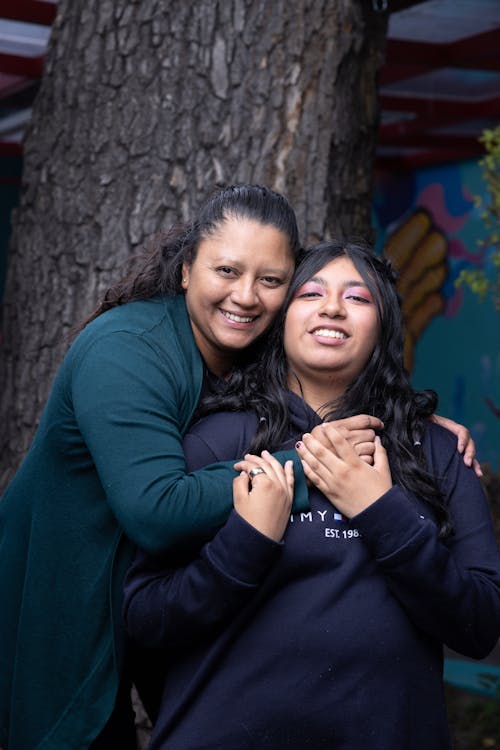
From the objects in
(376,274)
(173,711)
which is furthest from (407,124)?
(173,711)

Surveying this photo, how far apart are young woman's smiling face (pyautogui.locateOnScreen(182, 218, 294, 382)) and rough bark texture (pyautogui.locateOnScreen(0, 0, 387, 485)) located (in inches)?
39.3

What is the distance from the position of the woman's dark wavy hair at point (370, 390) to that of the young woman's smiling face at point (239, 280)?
0.14 feet

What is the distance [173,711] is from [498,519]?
13.5 feet

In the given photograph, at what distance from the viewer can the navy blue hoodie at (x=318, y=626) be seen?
6.45ft

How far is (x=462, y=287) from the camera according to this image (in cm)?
919

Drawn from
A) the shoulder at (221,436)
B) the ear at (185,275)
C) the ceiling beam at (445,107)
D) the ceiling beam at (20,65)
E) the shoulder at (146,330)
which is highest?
the ear at (185,275)

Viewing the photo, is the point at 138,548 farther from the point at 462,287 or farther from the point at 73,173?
the point at 462,287

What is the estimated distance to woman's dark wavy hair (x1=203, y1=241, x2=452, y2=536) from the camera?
2.19 m

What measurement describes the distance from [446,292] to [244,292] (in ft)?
24.3

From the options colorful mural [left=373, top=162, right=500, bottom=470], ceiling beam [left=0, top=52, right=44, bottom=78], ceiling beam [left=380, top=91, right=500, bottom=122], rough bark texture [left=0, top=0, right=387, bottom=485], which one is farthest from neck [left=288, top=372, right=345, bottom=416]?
colorful mural [left=373, top=162, right=500, bottom=470]

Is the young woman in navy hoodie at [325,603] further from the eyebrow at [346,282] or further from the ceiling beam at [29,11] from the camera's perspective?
the ceiling beam at [29,11]

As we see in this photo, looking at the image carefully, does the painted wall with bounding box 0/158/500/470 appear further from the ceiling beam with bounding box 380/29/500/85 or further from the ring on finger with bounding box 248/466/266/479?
the ring on finger with bounding box 248/466/266/479

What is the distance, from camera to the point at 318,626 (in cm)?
198

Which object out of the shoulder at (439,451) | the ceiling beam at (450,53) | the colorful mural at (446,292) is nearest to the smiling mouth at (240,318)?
the shoulder at (439,451)
